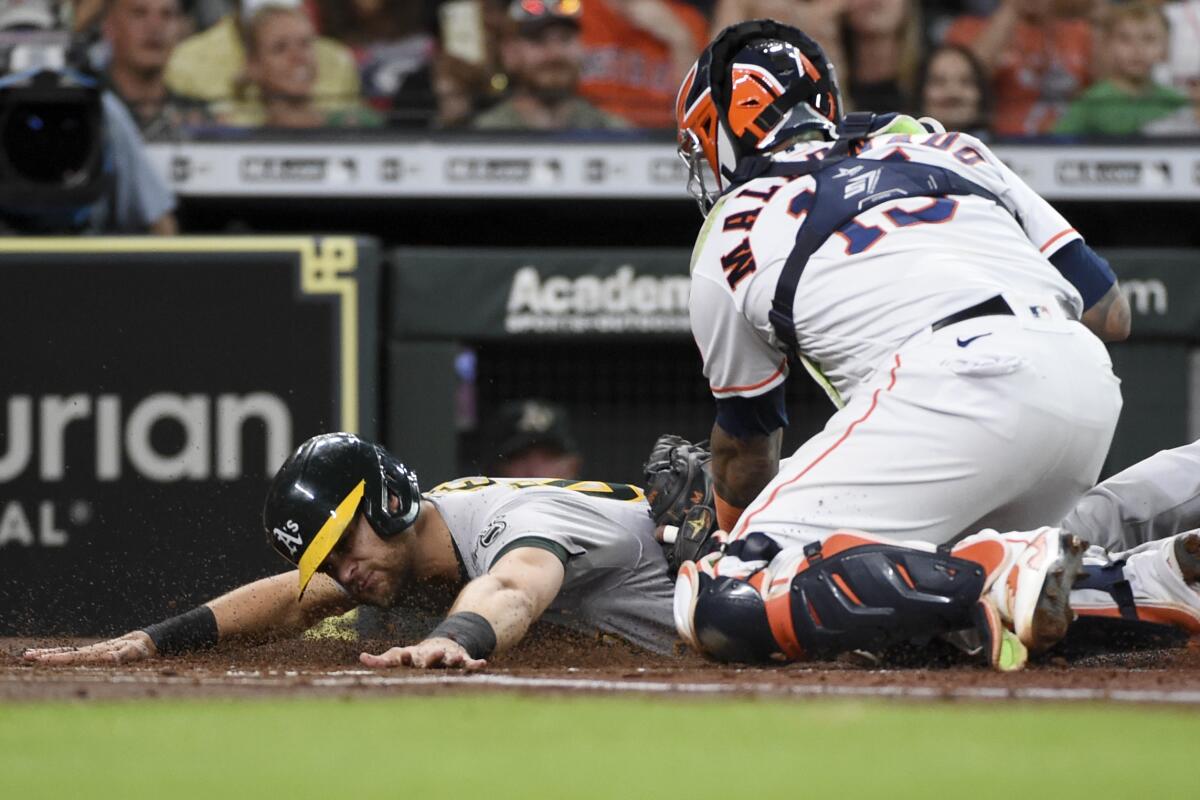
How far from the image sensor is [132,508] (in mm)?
6488

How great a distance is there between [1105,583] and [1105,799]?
1.95 metres

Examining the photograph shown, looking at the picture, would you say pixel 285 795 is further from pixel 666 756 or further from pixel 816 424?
pixel 816 424

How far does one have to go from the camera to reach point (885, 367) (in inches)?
154

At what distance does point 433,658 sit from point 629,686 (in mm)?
543

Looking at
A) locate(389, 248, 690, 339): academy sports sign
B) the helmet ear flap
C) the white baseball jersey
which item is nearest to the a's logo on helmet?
the helmet ear flap

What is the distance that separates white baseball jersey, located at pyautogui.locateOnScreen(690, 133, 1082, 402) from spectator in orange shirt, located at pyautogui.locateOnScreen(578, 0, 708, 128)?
448 centimetres

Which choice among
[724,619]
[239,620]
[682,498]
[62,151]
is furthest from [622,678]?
[62,151]

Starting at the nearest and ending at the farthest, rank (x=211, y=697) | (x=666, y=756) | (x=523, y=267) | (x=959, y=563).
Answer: (x=666, y=756) → (x=211, y=697) → (x=959, y=563) → (x=523, y=267)

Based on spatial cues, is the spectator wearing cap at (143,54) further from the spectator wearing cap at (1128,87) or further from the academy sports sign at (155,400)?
the spectator wearing cap at (1128,87)

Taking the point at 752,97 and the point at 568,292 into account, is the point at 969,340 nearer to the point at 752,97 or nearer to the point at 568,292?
the point at 752,97

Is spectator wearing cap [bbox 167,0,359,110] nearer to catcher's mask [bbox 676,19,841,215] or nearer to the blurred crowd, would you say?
the blurred crowd

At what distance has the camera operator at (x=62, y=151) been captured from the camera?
22.1ft

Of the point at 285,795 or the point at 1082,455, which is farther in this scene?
the point at 1082,455

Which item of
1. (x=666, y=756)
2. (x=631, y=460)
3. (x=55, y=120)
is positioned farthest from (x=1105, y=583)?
(x=55, y=120)
